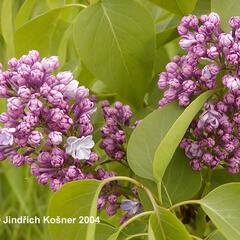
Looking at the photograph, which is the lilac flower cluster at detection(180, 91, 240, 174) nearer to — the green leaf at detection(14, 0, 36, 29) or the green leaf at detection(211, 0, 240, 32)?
the green leaf at detection(211, 0, 240, 32)

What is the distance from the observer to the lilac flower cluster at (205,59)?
70 cm

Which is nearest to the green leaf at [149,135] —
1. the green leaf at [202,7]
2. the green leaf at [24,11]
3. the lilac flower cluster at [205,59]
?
the lilac flower cluster at [205,59]

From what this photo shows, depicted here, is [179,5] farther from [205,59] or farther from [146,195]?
[146,195]

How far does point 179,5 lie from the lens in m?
0.84

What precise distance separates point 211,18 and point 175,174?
0.83 ft

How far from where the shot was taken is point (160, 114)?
30.0 inches

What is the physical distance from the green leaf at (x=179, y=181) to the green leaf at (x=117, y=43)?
0.16 metres

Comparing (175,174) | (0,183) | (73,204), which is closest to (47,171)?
(73,204)

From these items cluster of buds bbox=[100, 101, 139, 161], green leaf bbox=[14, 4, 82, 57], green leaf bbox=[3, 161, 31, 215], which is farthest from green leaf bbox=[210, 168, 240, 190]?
green leaf bbox=[3, 161, 31, 215]

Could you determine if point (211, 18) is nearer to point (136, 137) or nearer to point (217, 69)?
point (217, 69)

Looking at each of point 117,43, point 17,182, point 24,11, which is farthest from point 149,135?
point 17,182

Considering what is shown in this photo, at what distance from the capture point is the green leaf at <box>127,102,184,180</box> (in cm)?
76

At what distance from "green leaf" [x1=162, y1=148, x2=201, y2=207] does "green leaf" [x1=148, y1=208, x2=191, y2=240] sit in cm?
13

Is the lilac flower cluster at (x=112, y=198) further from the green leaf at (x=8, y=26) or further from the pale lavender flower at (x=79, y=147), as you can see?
the green leaf at (x=8, y=26)
